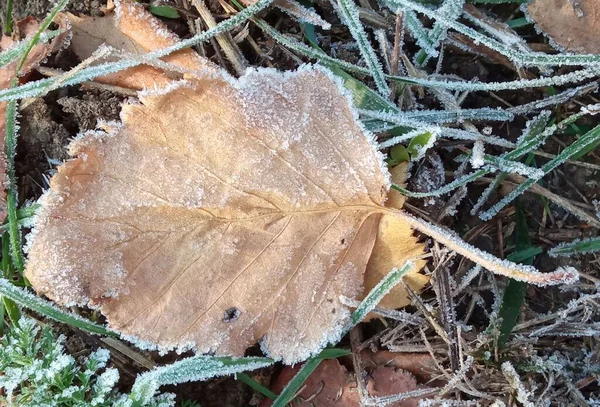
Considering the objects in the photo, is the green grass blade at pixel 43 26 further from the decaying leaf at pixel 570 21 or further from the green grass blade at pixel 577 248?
the green grass blade at pixel 577 248

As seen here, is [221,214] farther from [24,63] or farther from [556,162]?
[556,162]

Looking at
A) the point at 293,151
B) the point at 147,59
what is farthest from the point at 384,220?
the point at 147,59

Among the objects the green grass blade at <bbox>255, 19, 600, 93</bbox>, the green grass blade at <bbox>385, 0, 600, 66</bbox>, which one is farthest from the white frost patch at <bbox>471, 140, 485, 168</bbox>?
the green grass blade at <bbox>385, 0, 600, 66</bbox>

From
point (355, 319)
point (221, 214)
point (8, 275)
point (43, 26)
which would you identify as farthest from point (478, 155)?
point (8, 275)

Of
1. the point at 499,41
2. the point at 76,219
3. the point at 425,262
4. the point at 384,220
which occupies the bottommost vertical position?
the point at 425,262

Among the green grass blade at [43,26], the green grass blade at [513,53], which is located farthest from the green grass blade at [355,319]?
the green grass blade at [43,26]

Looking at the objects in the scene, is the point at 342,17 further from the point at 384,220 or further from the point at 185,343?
the point at 185,343
